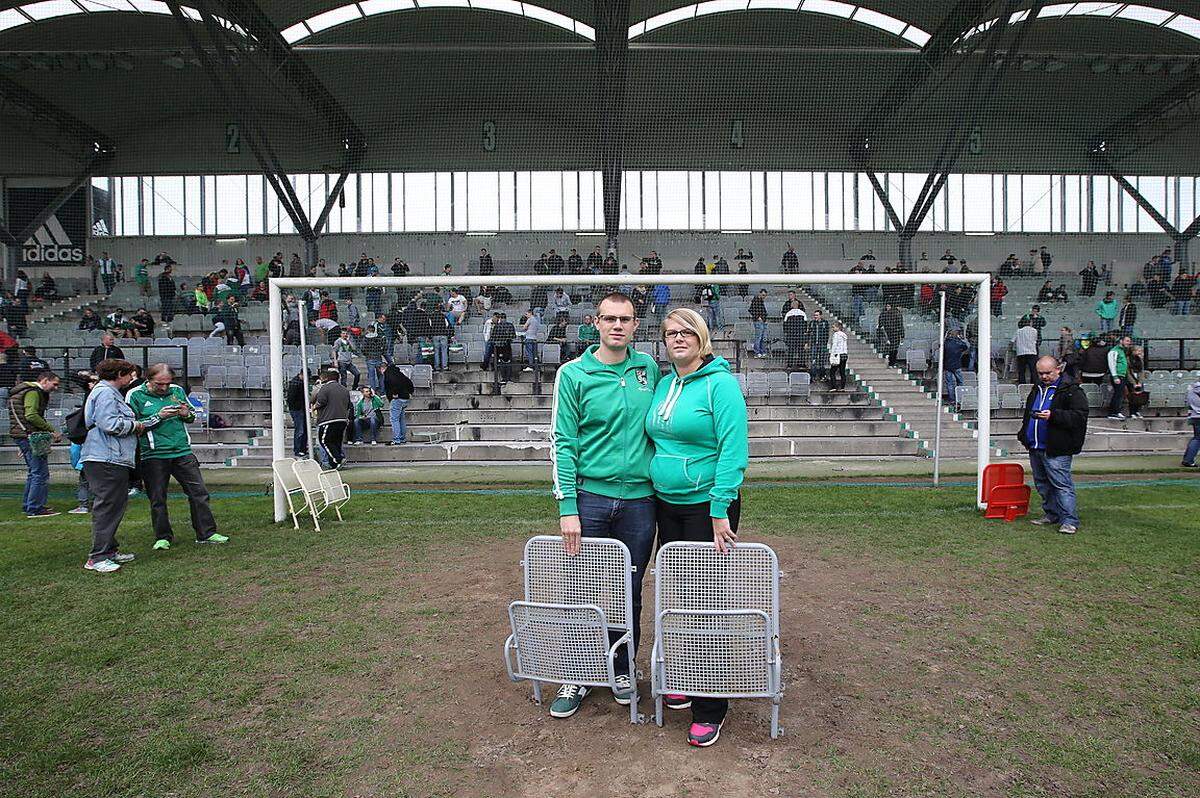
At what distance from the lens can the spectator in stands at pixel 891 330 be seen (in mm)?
13844

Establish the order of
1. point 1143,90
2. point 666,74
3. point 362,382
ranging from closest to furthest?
point 362,382 → point 666,74 → point 1143,90

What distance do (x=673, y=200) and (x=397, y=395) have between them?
17.6 metres

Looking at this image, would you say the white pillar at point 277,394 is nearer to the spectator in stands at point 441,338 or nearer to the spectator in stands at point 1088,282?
the spectator in stands at point 441,338

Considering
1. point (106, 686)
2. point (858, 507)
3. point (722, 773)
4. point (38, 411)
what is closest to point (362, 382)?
point (38, 411)

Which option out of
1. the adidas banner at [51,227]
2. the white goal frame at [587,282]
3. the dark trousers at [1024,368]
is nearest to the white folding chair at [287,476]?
the white goal frame at [587,282]

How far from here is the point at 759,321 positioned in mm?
14008

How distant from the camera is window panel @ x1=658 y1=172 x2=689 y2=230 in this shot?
1118 inches

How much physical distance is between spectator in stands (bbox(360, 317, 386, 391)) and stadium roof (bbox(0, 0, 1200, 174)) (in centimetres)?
1141

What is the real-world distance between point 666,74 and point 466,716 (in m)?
23.1

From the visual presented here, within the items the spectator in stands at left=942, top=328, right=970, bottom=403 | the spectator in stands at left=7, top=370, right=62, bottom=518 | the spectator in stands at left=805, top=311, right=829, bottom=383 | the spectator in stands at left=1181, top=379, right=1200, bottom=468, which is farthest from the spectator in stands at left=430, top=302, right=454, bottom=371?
the spectator in stands at left=1181, top=379, right=1200, bottom=468

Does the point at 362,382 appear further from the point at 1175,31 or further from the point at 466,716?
the point at 1175,31

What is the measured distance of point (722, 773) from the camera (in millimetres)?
3023

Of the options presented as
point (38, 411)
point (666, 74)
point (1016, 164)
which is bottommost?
point (38, 411)

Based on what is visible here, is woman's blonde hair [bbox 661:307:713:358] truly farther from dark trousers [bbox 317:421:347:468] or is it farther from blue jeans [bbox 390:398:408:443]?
blue jeans [bbox 390:398:408:443]
